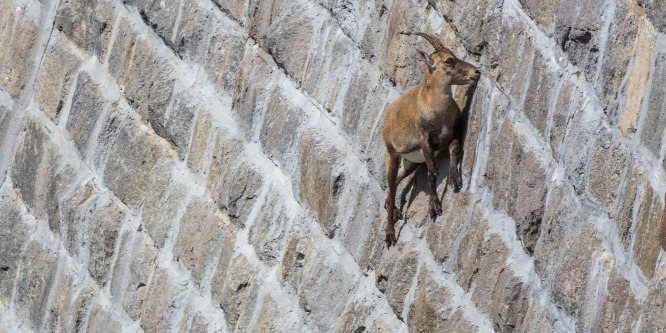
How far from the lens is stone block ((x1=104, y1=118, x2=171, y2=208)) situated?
773cm

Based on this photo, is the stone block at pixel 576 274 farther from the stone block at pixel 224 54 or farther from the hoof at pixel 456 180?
the stone block at pixel 224 54

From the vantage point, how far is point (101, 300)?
26.3ft

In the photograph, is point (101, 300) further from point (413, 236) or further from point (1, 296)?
point (413, 236)

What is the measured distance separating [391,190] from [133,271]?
2.65 metres

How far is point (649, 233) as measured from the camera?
12.4 ft

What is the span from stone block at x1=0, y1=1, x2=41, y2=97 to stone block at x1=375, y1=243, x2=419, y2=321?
13.7ft

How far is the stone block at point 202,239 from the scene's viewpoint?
707 centimetres

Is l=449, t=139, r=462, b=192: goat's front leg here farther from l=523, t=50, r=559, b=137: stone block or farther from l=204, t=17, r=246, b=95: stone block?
l=204, t=17, r=246, b=95: stone block

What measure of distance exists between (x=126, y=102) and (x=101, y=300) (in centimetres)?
137

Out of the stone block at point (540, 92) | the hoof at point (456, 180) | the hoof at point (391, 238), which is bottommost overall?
the hoof at point (391, 238)

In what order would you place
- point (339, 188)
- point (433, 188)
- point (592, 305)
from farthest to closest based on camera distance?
point (339, 188)
point (433, 188)
point (592, 305)

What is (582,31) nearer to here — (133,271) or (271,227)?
(271,227)

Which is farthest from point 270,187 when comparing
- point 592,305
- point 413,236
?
point 592,305

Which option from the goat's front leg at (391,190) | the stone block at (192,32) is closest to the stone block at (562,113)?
the goat's front leg at (391,190)
